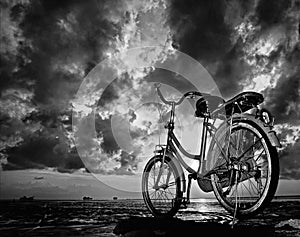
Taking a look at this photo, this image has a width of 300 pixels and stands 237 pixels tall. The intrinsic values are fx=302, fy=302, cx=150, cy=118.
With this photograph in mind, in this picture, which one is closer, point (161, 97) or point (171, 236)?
point (171, 236)

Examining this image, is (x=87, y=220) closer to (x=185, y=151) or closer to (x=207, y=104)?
(x=185, y=151)

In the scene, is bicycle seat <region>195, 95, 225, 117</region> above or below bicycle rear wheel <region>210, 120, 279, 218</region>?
above

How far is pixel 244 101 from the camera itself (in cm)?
375

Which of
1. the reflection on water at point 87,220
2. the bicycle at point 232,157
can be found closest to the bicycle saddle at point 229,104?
the bicycle at point 232,157

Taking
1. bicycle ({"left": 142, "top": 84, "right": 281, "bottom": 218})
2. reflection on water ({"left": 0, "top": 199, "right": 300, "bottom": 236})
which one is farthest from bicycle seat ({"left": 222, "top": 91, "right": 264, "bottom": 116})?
reflection on water ({"left": 0, "top": 199, "right": 300, "bottom": 236})

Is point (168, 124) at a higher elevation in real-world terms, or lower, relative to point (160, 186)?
higher

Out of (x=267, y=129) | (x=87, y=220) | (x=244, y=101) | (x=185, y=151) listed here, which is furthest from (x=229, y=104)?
(x=87, y=220)

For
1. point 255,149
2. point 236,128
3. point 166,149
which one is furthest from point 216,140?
point 166,149

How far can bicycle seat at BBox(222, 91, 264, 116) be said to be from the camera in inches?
144

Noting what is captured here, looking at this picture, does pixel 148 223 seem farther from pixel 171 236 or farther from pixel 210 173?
pixel 210 173

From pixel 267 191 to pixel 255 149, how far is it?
51 centimetres

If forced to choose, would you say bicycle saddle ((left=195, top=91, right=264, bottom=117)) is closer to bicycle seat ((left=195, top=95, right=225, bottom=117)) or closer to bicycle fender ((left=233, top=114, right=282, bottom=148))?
bicycle seat ((left=195, top=95, right=225, bottom=117))

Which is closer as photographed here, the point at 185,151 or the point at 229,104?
the point at 229,104

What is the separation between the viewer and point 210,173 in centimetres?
409
